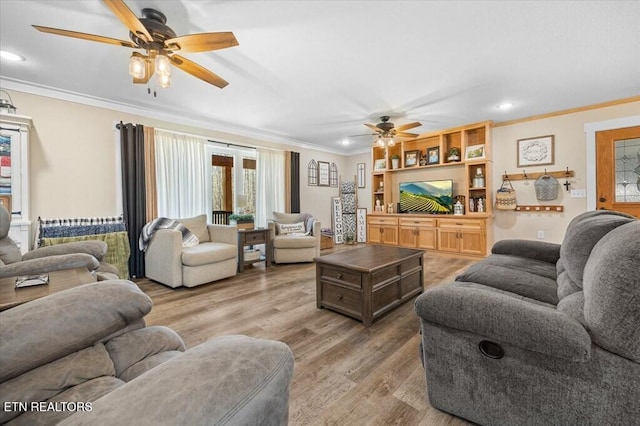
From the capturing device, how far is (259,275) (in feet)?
12.6

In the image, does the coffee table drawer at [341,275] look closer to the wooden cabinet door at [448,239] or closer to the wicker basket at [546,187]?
the wooden cabinet door at [448,239]

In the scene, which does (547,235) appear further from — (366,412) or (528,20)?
(366,412)

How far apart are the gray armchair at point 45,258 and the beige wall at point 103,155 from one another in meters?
1.53

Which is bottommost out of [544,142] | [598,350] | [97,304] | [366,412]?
[366,412]

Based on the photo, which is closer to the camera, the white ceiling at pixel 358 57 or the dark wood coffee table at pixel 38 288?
the dark wood coffee table at pixel 38 288

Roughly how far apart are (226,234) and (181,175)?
122 cm

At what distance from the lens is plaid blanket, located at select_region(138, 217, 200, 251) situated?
11.5 feet

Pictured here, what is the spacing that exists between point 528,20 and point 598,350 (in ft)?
7.66

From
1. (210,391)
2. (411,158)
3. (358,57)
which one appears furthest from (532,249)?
(411,158)

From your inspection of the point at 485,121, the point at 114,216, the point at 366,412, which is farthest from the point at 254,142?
the point at 366,412

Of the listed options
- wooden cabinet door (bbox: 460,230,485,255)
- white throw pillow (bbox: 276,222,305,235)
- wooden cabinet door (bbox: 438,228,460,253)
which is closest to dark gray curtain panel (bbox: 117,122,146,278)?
white throw pillow (bbox: 276,222,305,235)

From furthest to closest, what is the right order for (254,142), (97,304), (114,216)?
(254,142)
(114,216)
(97,304)

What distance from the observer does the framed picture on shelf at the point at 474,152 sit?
190 inches

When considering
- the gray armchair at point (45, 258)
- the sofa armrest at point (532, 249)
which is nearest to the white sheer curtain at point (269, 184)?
the gray armchair at point (45, 258)
